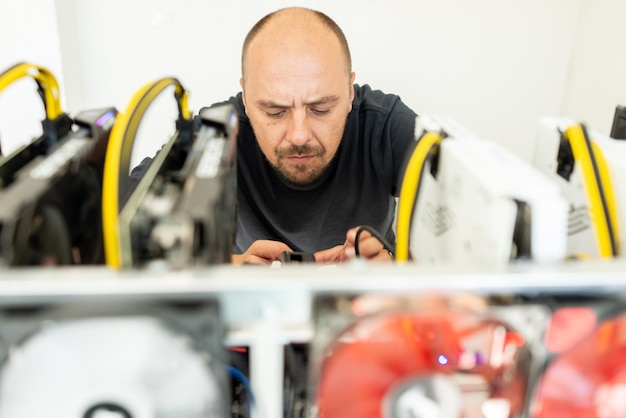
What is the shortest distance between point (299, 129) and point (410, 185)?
24.4 inches

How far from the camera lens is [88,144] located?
694 millimetres

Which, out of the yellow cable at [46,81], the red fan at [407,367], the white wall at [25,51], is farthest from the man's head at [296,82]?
the white wall at [25,51]

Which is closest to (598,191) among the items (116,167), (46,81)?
(116,167)

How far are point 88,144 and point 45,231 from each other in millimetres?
184

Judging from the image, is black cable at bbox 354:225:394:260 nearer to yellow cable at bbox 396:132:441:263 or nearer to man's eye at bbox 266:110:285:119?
yellow cable at bbox 396:132:441:263

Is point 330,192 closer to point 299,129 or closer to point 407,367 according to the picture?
point 299,129

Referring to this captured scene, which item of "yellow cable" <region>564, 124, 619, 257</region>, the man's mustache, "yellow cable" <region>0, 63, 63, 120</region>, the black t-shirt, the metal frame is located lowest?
the black t-shirt

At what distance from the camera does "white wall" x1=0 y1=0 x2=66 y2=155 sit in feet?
6.07

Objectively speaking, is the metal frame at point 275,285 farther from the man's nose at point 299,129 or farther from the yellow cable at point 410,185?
the man's nose at point 299,129

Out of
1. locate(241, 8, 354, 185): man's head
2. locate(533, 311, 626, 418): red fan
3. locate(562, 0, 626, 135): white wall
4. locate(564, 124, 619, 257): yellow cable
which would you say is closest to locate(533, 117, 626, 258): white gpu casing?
locate(564, 124, 619, 257): yellow cable

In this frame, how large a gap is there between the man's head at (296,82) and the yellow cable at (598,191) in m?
0.67

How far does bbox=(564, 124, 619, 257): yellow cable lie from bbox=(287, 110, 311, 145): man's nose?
2.21ft

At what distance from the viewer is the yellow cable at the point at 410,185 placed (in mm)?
660

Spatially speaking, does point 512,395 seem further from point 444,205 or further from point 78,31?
point 78,31
